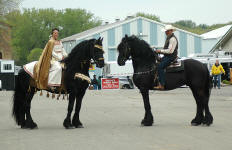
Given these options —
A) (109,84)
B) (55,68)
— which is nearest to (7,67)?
(109,84)

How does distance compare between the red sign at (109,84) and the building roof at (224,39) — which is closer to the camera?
the red sign at (109,84)

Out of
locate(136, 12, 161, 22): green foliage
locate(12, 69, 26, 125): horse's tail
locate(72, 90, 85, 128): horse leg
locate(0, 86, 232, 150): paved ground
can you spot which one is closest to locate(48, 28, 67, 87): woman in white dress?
locate(72, 90, 85, 128): horse leg

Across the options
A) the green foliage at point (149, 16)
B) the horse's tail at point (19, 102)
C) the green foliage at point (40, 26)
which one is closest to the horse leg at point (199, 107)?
the horse's tail at point (19, 102)

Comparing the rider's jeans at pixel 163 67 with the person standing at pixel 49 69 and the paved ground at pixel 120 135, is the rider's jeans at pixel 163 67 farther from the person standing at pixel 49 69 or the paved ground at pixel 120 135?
the person standing at pixel 49 69

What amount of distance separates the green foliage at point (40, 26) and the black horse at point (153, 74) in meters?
94.7

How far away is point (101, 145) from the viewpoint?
10.1m

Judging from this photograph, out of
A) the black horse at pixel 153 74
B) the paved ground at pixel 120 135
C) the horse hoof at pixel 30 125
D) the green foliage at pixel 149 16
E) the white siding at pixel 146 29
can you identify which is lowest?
the paved ground at pixel 120 135

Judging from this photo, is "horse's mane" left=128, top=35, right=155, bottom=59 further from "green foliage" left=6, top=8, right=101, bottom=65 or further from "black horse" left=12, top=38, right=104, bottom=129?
"green foliage" left=6, top=8, right=101, bottom=65

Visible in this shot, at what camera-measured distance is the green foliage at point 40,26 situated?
109 metres

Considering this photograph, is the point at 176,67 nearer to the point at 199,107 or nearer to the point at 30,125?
the point at 199,107

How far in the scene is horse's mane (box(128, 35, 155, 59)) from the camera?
1421 cm

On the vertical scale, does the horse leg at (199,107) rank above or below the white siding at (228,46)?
below

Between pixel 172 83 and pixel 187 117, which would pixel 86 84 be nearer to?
pixel 172 83

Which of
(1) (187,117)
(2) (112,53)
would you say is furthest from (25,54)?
(1) (187,117)
